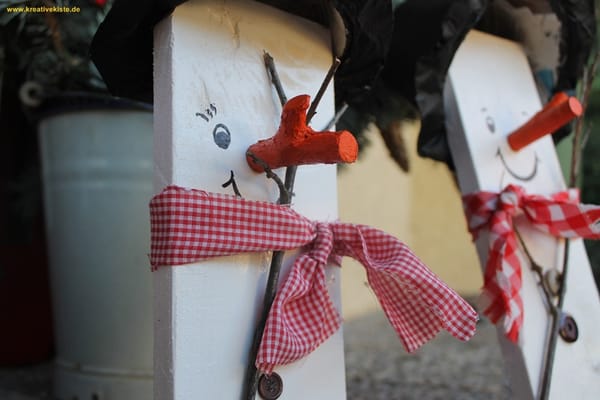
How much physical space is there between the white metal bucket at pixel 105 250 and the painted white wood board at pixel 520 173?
0.41 meters

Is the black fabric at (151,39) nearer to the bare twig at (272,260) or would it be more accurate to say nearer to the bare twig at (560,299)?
the bare twig at (272,260)

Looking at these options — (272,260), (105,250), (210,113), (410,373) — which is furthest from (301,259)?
(410,373)

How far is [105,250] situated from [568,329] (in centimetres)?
56

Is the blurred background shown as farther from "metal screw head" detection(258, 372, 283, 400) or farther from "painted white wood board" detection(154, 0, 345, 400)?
"metal screw head" detection(258, 372, 283, 400)

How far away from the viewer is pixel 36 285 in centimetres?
102

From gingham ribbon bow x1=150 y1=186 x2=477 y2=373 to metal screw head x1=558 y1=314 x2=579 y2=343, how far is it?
0.60ft

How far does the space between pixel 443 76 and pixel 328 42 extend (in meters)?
0.13

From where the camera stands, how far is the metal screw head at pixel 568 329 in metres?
0.57

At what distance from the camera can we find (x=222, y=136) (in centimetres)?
45

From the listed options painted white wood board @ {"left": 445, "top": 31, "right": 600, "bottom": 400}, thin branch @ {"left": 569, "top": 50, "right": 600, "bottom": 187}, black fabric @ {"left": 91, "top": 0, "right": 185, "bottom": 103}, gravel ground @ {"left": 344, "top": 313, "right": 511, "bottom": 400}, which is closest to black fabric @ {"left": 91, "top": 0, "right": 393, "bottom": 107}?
black fabric @ {"left": 91, "top": 0, "right": 185, "bottom": 103}

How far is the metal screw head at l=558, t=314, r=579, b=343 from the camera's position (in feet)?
1.86

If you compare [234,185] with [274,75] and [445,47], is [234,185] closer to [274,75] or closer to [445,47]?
[274,75]

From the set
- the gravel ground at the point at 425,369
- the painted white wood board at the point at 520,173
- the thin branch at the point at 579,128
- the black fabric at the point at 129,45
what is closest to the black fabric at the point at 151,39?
the black fabric at the point at 129,45

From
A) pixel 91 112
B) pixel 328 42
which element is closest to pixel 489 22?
pixel 328 42
